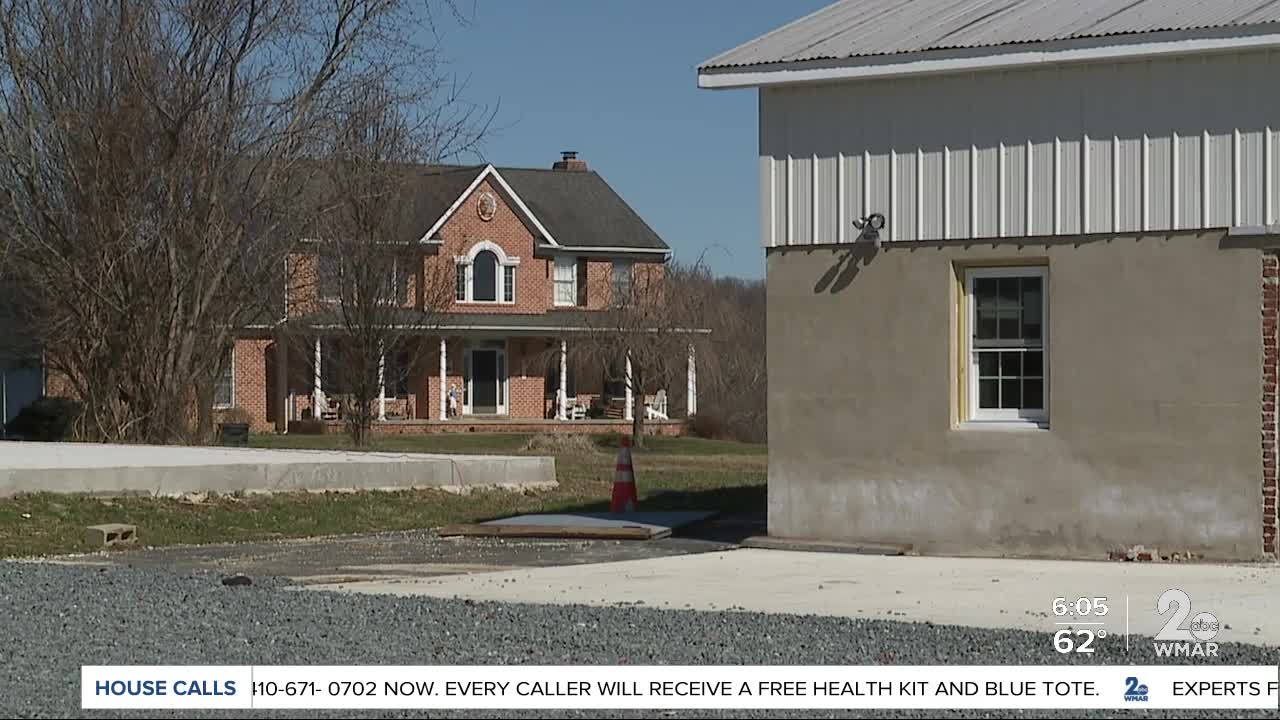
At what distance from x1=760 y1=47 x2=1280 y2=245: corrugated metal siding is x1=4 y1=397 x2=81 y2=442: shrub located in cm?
2388

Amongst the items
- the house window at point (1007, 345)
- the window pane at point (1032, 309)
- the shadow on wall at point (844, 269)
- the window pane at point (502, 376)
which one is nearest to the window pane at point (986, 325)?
the house window at point (1007, 345)

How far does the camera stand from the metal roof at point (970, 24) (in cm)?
1523

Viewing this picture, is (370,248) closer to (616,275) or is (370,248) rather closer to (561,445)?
(561,445)

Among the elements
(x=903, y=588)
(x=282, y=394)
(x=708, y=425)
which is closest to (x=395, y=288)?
(x=282, y=394)

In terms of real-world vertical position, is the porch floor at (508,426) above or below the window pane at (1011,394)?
below

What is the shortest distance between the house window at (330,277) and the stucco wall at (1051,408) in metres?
21.5

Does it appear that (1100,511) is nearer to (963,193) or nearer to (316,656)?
(963,193)

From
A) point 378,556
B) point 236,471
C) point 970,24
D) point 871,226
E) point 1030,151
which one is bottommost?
point 378,556

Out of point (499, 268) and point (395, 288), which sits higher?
point (499, 268)

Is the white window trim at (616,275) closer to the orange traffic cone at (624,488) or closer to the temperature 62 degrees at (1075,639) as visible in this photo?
the orange traffic cone at (624,488)

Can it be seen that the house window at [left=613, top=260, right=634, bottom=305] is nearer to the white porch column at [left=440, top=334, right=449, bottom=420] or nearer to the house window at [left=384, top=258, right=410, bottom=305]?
the white porch column at [left=440, top=334, right=449, bottom=420]

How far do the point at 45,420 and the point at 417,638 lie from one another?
30.1 metres

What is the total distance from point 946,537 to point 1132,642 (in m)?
5.91

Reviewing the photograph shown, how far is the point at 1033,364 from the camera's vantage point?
16203 millimetres
